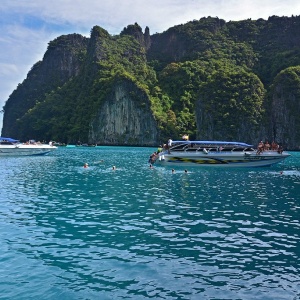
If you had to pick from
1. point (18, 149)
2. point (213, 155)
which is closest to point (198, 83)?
point (18, 149)

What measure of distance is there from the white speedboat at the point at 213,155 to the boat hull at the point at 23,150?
1224 inches

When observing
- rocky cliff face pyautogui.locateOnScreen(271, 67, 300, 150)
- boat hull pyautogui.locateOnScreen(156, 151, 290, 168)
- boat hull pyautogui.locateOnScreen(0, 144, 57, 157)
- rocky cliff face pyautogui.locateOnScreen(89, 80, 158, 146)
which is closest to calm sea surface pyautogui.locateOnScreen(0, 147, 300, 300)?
boat hull pyautogui.locateOnScreen(156, 151, 290, 168)

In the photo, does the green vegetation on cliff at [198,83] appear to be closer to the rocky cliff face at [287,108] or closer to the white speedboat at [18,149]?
the rocky cliff face at [287,108]

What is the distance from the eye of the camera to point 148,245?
12469mm

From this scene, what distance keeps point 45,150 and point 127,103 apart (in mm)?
74748

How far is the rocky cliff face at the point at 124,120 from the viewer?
139250 millimetres

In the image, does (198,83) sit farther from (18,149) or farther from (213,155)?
(213,155)

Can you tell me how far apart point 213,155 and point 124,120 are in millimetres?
99449

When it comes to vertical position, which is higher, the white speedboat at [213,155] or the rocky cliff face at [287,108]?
the rocky cliff face at [287,108]

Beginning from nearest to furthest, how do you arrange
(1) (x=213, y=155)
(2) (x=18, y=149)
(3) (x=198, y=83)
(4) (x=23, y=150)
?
(1) (x=213, y=155) < (2) (x=18, y=149) < (4) (x=23, y=150) < (3) (x=198, y=83)

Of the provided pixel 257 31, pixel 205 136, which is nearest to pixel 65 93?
pixel 205 136

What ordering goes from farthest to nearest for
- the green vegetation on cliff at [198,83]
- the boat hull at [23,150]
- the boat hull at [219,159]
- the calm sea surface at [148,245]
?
Answer: the green vegetation on cliff at [198,83], the boat hull at [23,150], the boat hull at [219,159], the calm sea surface at [148,245]

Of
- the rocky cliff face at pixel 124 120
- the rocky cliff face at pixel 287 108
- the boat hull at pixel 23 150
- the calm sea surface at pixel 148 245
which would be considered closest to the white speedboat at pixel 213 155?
the calm sea surface at pixel 148 245

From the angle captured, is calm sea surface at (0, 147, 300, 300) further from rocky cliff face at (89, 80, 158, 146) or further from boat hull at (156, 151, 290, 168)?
rocky cliff face at (89, 80, 158, 146)
